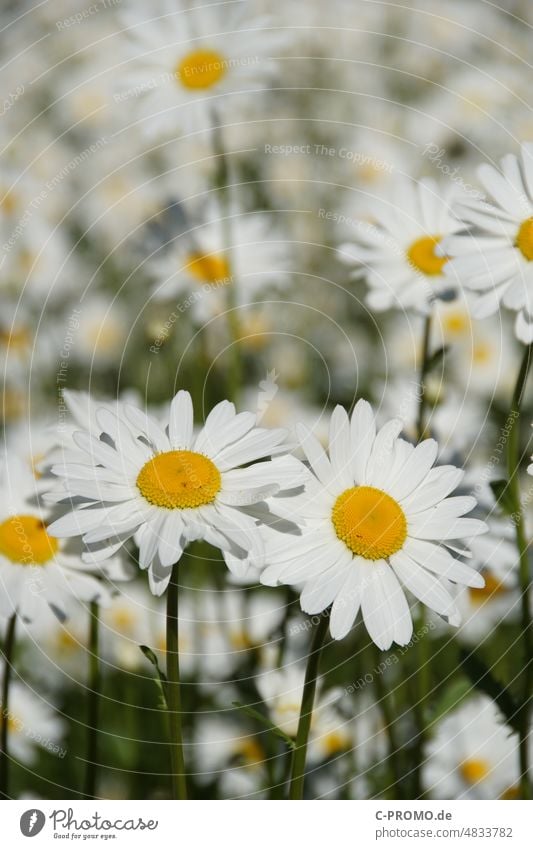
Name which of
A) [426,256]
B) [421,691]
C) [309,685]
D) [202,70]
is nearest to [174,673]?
[309,685]

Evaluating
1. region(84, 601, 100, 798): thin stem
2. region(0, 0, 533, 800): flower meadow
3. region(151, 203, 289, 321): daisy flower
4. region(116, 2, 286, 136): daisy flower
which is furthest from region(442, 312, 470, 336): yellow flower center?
region(84, 601, 100, 798): thin stem

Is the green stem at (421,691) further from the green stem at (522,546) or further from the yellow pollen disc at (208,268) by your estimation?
the yellow pollen disc at (208,268)

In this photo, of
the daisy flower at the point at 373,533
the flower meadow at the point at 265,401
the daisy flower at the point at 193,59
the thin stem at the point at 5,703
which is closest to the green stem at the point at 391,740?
the flower meadow at the point at 265,401

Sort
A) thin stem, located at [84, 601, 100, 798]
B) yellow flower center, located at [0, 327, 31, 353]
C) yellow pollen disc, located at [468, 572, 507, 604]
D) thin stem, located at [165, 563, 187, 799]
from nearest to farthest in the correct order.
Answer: thin stem, located at [165, 563, 187, 799], thin stem, located at [84, 601, 100, 798], yellow pollen disc, located at [468, 572, 507, 604], yellow flower center, located at [0, 327, 31, 353]

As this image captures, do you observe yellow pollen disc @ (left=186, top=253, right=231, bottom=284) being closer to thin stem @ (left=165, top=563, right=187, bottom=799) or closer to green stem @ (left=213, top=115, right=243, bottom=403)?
green stem @ (left=213, top=115, right=243, bottom=403)

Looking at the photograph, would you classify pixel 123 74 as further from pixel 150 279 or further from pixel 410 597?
pixel 410 597
